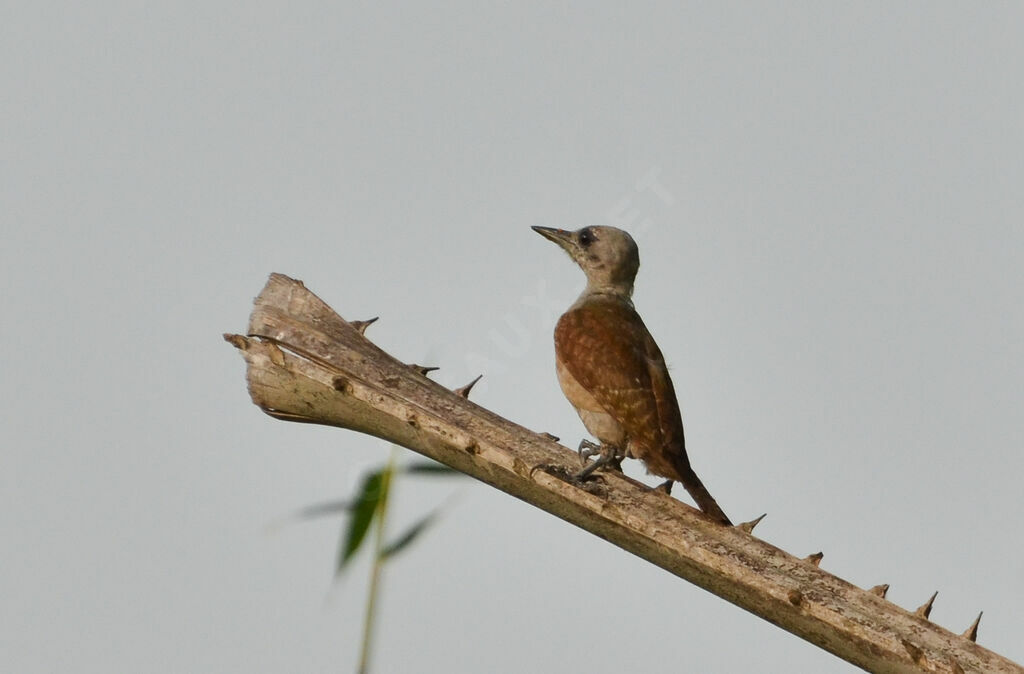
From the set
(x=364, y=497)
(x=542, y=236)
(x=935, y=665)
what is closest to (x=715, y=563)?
(x=935, y=665)

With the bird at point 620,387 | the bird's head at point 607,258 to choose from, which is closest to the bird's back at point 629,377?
the bird at point 620,387

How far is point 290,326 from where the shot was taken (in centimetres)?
469

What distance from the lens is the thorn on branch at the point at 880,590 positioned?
3.84 m

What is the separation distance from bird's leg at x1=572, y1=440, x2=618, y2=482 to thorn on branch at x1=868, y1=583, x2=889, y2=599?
1.01m

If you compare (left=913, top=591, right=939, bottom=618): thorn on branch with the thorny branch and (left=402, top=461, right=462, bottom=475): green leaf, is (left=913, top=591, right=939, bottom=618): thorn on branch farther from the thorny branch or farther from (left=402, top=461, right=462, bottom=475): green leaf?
(left=402, top=461, right=462, bottom=475): green leaf

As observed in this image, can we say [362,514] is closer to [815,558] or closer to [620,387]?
[815,558]

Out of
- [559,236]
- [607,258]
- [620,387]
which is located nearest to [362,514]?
[620,387]

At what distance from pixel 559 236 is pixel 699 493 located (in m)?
3.33

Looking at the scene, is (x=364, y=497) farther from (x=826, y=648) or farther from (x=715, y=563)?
(x=826, y=648)

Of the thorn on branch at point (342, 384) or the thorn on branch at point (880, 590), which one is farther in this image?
the thorn on branch at point (342, 384)

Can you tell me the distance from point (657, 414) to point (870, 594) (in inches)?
93.9

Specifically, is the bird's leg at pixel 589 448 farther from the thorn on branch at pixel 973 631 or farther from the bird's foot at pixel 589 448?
the thorn on branch at pixel 973 631

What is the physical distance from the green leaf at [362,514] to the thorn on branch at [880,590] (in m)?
1.66

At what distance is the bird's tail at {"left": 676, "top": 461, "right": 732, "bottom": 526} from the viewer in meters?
4.38
